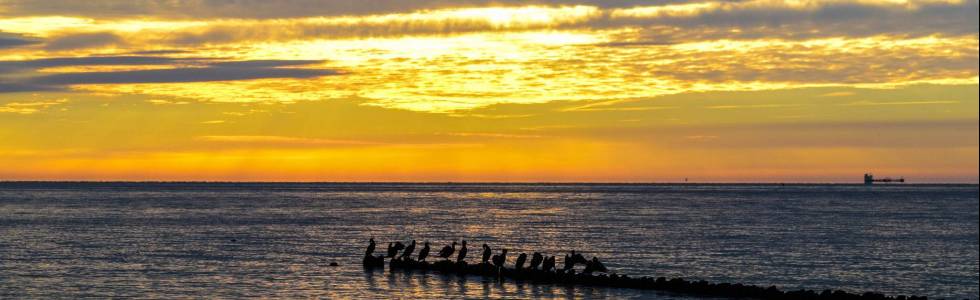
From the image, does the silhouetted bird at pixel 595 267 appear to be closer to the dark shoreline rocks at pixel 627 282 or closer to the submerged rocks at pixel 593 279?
the submerged rocks at pixel 593 279

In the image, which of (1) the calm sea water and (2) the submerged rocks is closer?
(2) the submerged rocks

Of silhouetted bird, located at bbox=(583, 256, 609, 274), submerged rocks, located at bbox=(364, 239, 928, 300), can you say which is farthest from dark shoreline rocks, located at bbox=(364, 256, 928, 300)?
silhouetted bird, located at bbox=(583, 256, 609, 274)

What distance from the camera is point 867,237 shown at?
83.4 metres

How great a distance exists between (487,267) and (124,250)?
22514 millimetres

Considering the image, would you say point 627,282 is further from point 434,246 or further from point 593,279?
point 434,246

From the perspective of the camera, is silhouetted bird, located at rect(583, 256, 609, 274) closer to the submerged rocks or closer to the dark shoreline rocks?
the submerged rocks

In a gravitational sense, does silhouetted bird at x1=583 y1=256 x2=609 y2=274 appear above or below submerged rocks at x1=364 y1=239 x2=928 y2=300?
above

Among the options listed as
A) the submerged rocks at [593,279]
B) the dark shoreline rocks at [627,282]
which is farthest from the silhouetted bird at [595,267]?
the dark shoreline rocks at [627,282]

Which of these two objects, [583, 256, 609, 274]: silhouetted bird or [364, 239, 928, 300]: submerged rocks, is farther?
[583, 256, 609, 274]: silhouetted bird

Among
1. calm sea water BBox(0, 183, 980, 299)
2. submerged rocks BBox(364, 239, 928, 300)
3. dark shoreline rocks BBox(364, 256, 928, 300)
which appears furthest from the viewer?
calm sea water BBox(0, 183, 980, 299)

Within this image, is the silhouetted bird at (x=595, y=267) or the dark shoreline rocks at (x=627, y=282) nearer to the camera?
the dark shoreline rocks at (x=627, y=282)

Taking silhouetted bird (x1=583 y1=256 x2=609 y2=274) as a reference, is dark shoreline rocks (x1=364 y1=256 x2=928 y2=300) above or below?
below

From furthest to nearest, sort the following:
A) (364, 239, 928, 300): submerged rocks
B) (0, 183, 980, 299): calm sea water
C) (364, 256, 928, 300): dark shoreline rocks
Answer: (0, 183, 980, 299): calm sea water < (364, 239, 928, 300): submerged rocks < (364, 256, 928, 300): dark shoreline rocks

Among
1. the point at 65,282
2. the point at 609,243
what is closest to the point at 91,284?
the point at 65,282
